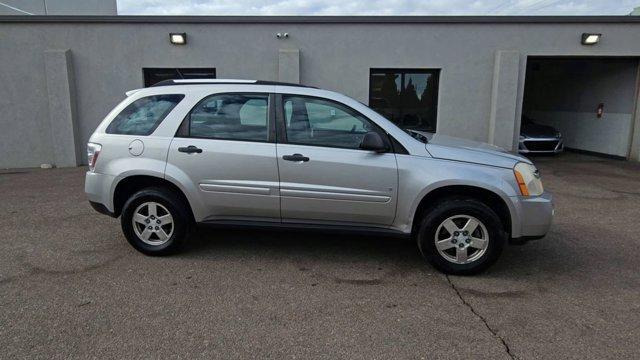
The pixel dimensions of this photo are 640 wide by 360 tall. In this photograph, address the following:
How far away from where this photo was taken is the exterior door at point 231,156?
427 centimetres

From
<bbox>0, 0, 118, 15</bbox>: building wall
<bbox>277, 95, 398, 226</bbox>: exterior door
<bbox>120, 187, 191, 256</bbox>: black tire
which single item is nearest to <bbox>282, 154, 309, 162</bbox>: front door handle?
<bbox>277, 95, 398, 226</bbox>: exterior door

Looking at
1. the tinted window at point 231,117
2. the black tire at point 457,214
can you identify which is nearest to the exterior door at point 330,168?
the tinted window at point 231,117

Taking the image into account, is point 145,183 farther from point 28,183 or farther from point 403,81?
point 403,81

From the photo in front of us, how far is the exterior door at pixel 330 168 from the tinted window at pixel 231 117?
0.70 feet

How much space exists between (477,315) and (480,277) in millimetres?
785

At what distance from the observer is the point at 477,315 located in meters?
3.40

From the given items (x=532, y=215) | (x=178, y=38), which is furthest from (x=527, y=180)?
(x=178, y=38)

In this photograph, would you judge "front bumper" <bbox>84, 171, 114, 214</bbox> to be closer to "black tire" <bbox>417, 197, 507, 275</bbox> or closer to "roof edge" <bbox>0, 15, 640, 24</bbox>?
"black tire" <bbox>417, 197, 507, 275</bbox>

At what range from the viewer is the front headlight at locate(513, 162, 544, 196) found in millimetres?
4008

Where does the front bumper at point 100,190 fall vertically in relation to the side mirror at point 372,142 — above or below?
below

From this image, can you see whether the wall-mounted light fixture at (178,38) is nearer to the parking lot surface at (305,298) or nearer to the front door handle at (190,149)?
the parking lot surface at (305,298)

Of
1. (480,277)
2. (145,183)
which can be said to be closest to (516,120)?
(480,277)

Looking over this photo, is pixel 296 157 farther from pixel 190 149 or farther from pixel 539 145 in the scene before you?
pixel 539 145

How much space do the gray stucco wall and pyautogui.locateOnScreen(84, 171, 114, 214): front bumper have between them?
648 centimetres
